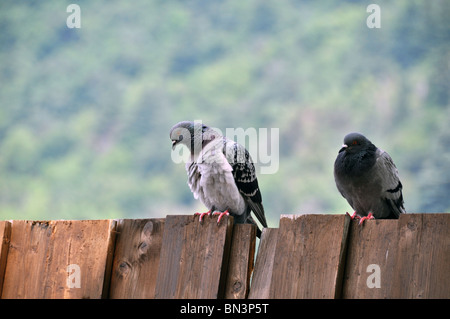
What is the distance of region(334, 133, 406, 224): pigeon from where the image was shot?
10.2 ft

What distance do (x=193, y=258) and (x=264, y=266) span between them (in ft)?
0.84

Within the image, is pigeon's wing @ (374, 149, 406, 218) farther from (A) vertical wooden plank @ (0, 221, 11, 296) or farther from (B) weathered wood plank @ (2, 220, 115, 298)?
(A) vertical wooden plank @ (0, 221, 11, 296)

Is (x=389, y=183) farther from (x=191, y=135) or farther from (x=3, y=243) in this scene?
(x=3, y=243)

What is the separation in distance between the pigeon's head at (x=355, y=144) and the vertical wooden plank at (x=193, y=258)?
55.8 inches

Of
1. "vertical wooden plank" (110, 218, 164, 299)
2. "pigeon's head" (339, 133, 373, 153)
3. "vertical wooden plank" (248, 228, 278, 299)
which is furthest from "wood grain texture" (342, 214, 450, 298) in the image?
"pigeon's head" (339, 133, 373, 153)

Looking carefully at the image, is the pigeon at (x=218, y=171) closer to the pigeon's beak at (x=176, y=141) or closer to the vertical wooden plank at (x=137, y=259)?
the pigeon's beak at (x=176, y=141)

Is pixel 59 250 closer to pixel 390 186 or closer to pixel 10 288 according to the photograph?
pixel 10 288

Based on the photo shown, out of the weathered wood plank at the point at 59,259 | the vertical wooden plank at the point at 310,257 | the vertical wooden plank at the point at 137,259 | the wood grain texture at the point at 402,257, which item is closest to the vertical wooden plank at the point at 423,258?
the wood grain texture at the point at 402,257

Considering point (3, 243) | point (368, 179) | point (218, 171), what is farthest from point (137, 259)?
point (368, 179)

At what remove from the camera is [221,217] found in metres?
1.94

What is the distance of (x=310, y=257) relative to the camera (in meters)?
1.80

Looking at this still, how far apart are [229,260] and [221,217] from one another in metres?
0.15
